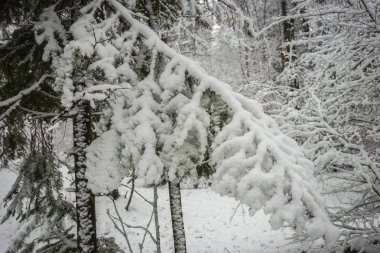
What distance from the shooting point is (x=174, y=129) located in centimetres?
304

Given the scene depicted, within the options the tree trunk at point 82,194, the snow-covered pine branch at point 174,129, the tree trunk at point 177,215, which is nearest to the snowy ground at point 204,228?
the tree trunk at point 177,215

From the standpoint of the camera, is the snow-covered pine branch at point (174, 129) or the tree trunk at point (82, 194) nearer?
the snow-covered pine branch at point (174, 129)

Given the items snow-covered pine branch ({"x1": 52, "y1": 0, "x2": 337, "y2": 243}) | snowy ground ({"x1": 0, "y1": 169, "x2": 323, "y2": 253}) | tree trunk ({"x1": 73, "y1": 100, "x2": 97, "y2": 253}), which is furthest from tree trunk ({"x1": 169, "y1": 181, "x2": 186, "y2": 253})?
snowy ground ({"x1": 0, "y1": 169, "x2": 323, "y2": 253})

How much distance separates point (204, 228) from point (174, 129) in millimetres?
8723

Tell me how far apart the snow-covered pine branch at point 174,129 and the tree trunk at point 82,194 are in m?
0.40

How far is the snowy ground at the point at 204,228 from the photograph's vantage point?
9.31 metres

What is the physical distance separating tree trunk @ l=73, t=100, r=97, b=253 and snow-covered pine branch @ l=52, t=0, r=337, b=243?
40 centimetres

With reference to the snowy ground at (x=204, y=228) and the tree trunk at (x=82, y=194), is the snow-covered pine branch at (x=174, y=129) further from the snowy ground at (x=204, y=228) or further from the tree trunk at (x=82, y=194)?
the snowy ground at (x=204, y=228)

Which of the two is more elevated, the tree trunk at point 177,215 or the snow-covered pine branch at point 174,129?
the snow-covered pine branch at point 174,129

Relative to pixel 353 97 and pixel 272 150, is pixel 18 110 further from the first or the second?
pixel 353 97

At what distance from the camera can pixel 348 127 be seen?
219 inches

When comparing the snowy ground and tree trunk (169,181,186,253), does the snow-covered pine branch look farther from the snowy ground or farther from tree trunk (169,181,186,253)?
the snowy ground

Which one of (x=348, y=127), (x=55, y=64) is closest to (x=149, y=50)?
(x=55, y=64)

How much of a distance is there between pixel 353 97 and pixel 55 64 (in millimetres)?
4402
